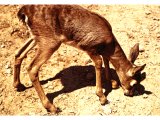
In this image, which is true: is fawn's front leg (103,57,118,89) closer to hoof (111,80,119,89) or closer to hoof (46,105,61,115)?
hoof (111,80,119,89)

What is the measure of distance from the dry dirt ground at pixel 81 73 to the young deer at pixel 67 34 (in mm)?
289

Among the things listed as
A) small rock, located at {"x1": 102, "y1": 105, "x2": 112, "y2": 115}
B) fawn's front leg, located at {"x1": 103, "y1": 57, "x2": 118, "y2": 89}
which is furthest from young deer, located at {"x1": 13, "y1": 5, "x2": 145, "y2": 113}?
fawn's front leg, located at {"x1": 103, "y1": 57, "x2": 118, "y2": 89}

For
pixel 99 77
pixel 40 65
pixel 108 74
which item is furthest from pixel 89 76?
pixel 40 65

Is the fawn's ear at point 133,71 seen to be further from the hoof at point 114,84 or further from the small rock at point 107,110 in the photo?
the small rock at point 107,110

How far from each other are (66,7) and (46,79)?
1.67 m

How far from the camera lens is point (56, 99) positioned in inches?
273

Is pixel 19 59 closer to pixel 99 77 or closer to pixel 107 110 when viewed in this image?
pixel 99 77

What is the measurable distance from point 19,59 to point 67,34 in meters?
1.14

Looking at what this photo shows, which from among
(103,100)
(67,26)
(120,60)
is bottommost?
(103,100)

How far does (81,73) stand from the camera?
7516 mm

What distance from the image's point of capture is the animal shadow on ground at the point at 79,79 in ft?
23.5

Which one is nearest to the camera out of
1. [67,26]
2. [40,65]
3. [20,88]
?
[67,26]

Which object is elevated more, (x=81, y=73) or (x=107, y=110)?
(x=81, y=73)

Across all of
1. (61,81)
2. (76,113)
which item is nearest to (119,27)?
(61,81)
